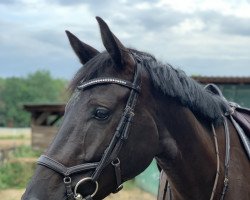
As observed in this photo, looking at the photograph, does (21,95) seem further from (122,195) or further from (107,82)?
(107,82)

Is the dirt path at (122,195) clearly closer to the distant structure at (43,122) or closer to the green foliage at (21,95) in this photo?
the distant structure at (43,122)

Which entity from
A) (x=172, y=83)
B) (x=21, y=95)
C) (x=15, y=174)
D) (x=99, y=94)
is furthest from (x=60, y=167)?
(x=21, y=95)

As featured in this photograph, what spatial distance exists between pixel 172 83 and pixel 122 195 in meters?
10.6

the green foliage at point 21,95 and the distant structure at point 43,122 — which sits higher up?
the distant structure at point 43,122

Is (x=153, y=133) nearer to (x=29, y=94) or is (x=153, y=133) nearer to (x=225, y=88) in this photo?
(x=225, y=88)

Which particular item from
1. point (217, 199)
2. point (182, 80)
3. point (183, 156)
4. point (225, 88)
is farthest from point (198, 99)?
point (225, 88)

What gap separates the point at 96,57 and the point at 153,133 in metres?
0.54

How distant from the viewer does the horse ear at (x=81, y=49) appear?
286 cm

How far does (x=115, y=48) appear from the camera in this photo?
2.63 metres

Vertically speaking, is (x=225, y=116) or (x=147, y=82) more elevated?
(x=147, y=82)

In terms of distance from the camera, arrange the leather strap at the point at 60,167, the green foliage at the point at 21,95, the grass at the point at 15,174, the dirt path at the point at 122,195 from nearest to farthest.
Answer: the leather strap at the point at 60,167 < the dirt path at the point at 122,195 < the grass at the point at 15,174 < the green foliage at the point at 21,95

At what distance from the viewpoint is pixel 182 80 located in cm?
289

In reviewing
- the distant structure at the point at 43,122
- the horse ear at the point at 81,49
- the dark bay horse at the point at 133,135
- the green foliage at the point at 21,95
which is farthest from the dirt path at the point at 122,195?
the green foliage at the point at 21,95

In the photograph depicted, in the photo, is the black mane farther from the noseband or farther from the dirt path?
the dirt path
